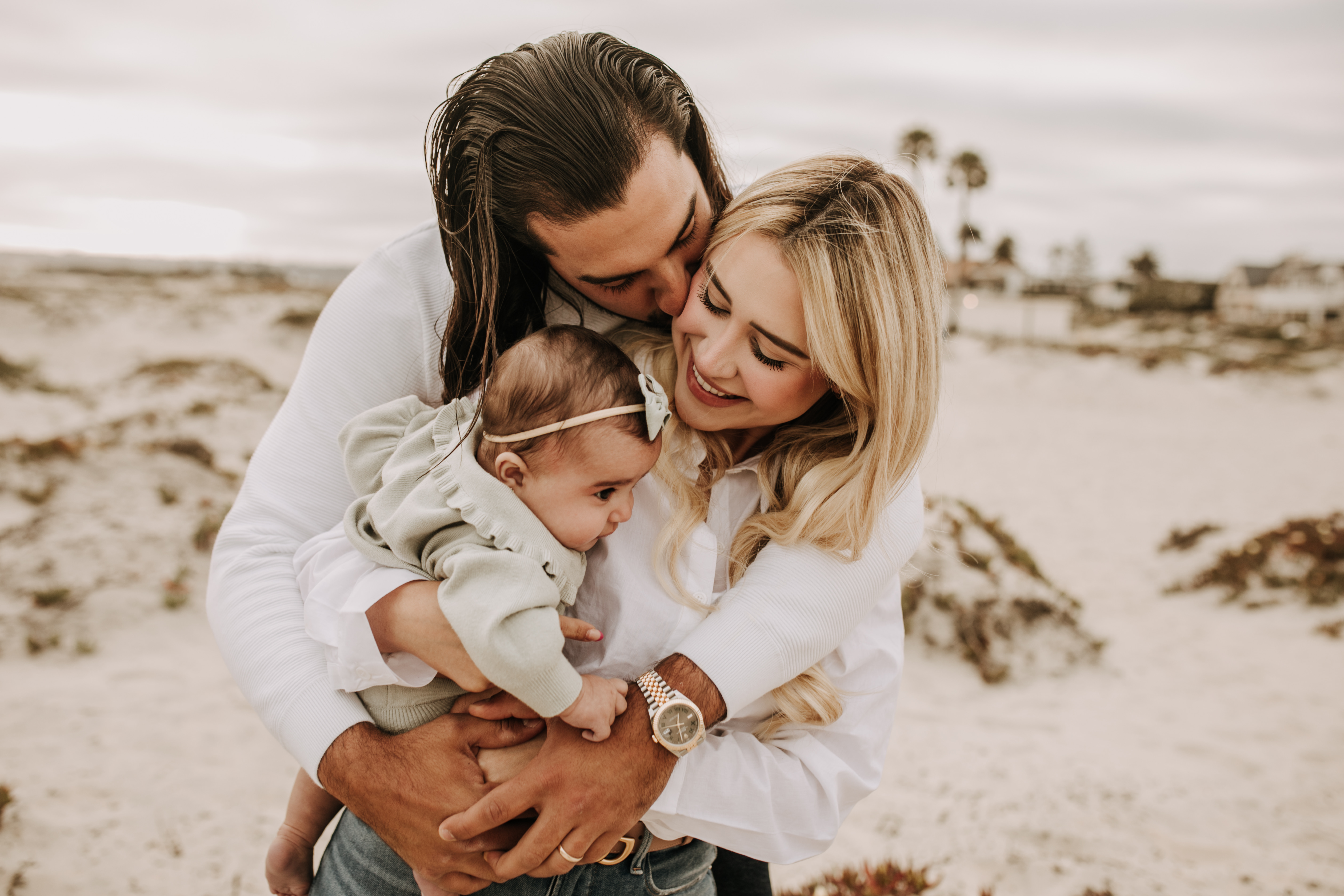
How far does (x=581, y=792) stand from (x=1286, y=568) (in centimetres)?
1021

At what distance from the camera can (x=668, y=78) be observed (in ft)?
7.89

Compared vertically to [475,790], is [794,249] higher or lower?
higher

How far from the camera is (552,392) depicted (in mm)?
1874

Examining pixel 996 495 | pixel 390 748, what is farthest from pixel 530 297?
pixel 996 495

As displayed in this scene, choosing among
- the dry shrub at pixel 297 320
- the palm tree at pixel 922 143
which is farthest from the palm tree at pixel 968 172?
the dry shrub at pixel 297 320

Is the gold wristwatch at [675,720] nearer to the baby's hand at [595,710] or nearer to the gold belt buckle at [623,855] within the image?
the baby's hand at [595,710]

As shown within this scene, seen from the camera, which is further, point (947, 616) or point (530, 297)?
point (947, 616)

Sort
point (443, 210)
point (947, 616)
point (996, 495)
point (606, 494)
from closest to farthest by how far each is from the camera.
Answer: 1. point (606, 494)
2. point (443, 210)
3. point (947, 616)
4. point (996, 495)

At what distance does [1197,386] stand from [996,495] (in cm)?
1237

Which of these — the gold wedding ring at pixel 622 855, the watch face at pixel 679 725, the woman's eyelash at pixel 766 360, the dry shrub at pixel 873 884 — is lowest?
the dry shrub at pixel 873 884

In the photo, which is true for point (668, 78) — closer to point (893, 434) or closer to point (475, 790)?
point (893, 434)

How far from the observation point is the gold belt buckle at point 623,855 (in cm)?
194

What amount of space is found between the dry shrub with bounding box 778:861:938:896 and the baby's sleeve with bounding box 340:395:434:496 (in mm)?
3431

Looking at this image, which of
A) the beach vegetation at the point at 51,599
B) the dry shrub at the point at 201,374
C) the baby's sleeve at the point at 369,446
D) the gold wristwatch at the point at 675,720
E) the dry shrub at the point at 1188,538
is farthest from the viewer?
the dry shrub at the point at 201,374
